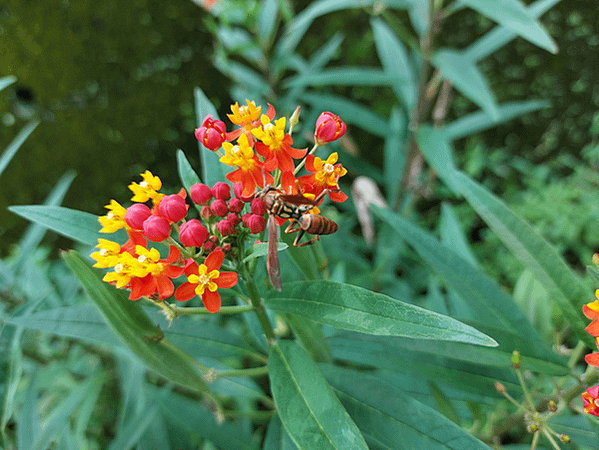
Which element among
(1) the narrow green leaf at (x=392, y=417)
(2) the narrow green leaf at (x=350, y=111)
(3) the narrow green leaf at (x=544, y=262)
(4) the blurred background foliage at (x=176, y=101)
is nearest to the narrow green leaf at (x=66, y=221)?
(1) the narrow green leaf at (x=392, y=417)

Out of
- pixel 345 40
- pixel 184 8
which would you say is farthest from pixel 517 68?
pixel 184 8

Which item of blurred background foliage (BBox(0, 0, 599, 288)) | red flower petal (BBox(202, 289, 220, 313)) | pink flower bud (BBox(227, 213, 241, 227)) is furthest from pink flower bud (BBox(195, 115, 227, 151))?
blurred background foliage (BBox(0, 0, 599, 288))

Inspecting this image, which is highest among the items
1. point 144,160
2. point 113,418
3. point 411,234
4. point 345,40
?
point 345,40

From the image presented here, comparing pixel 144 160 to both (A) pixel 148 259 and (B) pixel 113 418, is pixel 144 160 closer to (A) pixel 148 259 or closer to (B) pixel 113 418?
(B) pixel 113 418

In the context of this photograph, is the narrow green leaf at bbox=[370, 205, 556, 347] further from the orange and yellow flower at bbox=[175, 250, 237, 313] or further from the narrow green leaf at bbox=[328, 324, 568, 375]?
the orange and yellow flower at bbox=[175, 250, 237, 313]

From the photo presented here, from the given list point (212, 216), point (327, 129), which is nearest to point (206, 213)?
point (212, 216)

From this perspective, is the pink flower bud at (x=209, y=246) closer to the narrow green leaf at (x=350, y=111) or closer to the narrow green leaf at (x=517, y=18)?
the narrow green leaf at (x=517, y=18)
